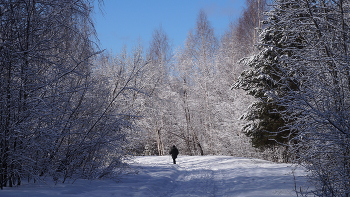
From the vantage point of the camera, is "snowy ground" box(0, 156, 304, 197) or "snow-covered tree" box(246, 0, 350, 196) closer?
"snow-covered tree" box(246, 0, 350, 196)

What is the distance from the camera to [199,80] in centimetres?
2308

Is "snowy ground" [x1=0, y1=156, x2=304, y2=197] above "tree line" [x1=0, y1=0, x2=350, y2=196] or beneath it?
beneath

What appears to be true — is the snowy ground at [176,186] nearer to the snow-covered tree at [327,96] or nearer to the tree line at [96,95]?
the tree line at [96,95]

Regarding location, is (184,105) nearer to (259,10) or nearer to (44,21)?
(259,10)

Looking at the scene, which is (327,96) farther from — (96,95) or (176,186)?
(96,95)

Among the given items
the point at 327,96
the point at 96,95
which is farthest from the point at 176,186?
the point at 327,96

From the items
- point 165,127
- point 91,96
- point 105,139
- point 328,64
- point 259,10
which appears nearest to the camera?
point 328,64

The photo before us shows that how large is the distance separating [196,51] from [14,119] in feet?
65.6

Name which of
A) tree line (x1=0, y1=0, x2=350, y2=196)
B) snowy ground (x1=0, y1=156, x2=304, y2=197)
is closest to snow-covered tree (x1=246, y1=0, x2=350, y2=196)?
tree line (x1=0, y1=0, x2=350, y2=196)

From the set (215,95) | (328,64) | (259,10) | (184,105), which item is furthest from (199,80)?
(328,64)

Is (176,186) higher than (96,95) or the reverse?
the reverse

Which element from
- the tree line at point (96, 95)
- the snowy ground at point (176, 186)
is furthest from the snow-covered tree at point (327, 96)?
the snowy ground at point (176, 186)

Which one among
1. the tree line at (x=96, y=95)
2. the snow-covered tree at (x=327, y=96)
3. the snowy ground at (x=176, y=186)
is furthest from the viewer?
the snowy ground at (x=176, y=186)

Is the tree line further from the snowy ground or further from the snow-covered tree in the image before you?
the snowy ground
